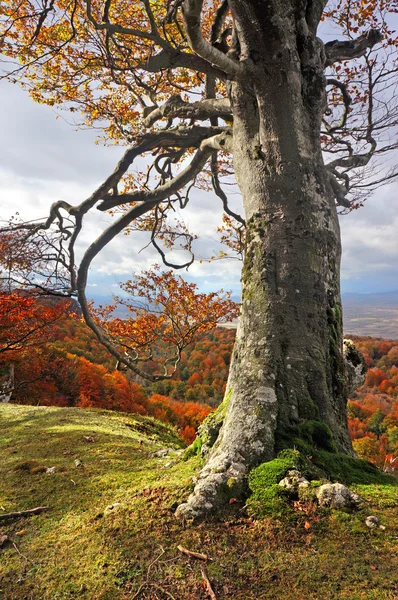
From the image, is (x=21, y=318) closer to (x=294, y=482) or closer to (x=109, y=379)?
(x=109, y=379)

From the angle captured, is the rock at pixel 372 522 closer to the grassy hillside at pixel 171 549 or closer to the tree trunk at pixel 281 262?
the grassy hillside at pixel 171 549

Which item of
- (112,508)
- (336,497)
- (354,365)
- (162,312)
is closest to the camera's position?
(336,497)

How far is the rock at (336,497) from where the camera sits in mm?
1910

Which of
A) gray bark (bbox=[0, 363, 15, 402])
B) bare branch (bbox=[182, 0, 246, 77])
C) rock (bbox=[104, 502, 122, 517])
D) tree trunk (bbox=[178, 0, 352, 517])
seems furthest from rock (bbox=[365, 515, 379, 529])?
gray bark (bbox=[0, 363, 15, 402])

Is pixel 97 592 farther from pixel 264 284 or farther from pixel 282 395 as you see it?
pixel 264 284

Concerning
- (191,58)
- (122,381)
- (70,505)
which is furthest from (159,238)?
(122,381)

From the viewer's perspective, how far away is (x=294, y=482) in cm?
206

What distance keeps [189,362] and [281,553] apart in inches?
874

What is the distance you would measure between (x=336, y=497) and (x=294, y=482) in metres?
0.24

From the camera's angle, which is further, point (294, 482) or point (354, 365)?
point (354, 365)

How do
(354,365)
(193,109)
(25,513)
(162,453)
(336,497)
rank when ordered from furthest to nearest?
(193,109) < (354,365) < (162,453) < (25,513) < (336,497)

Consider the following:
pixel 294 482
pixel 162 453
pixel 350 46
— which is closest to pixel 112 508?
pixel 294 482

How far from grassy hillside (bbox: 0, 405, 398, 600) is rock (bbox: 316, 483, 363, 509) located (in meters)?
0.05

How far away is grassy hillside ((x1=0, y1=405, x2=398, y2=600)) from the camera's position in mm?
1520
